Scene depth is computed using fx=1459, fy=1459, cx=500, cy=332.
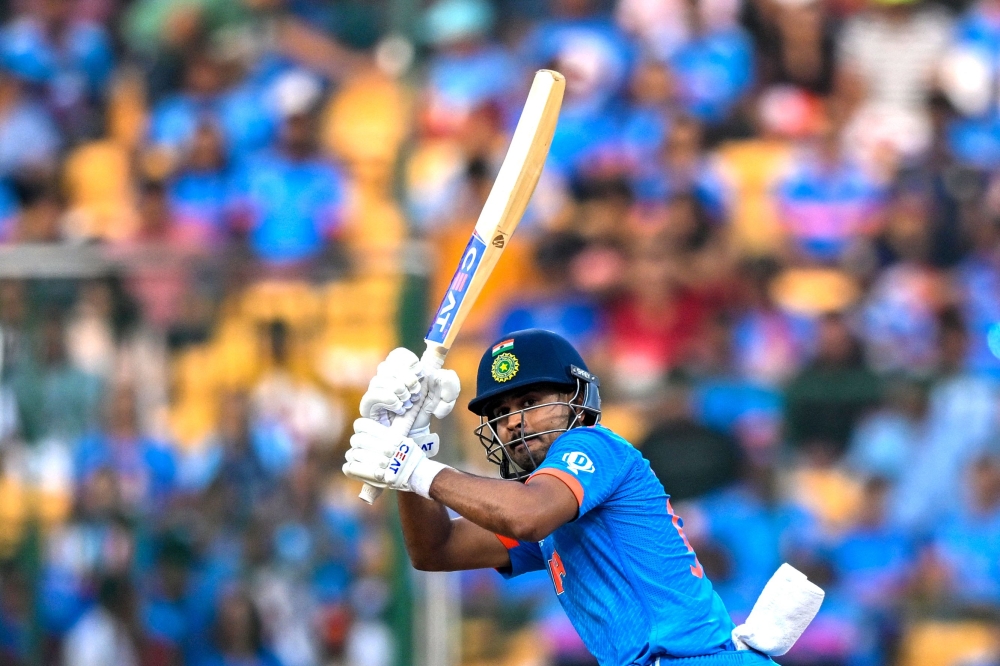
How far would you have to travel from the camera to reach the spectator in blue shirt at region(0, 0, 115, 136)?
11930mm

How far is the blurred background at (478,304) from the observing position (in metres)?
7.89

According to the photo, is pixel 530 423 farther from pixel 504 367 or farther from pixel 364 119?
pixel 364 119

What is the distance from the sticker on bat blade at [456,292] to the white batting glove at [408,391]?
0.28m

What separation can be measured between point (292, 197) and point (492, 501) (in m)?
6.57

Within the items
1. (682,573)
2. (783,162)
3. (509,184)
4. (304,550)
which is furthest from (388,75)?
(682,573)

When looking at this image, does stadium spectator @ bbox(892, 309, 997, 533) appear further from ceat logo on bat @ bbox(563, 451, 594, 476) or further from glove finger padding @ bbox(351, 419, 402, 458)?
glove finger padding @ bbox(351, 419, 402, 458)

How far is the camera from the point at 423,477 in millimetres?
4285

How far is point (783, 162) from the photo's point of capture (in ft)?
32.7

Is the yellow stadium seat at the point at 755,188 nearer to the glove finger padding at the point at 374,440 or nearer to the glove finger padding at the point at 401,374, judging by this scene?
the glove finger padding at the point at 401,374

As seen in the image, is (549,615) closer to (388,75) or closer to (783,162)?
(783,162)

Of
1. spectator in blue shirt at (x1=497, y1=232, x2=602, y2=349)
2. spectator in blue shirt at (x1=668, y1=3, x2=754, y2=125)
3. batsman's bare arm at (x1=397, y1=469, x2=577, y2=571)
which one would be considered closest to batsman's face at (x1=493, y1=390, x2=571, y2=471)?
batsman's bare arm at (x1=397, y1=469, x2=577, y2=571)

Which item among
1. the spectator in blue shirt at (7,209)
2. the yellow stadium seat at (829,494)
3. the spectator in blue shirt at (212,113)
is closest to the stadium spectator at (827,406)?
the yellow stadium seat at (829,494)

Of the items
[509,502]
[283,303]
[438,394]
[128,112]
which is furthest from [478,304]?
[509,502]

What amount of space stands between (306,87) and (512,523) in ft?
25.2
